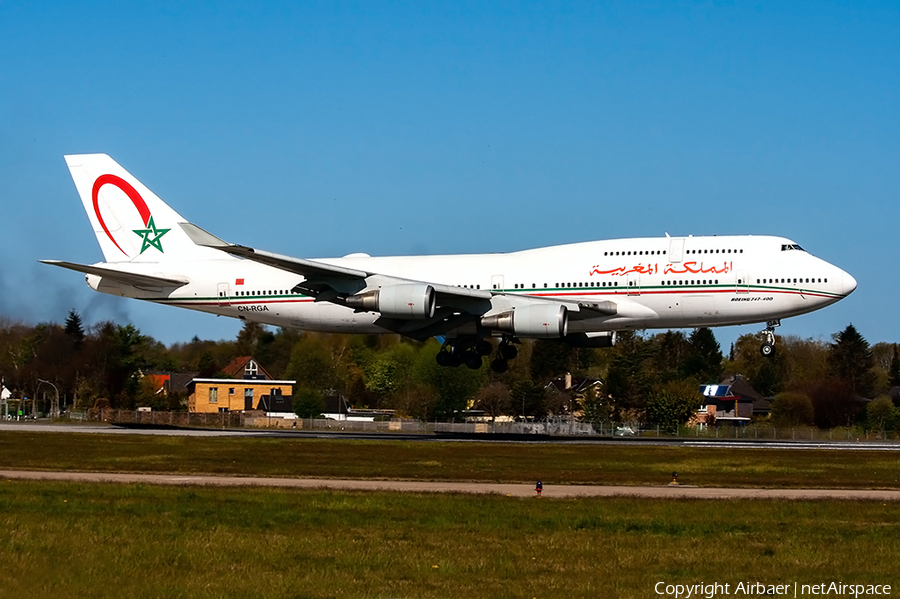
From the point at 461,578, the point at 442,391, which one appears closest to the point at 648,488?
the point at 461,578

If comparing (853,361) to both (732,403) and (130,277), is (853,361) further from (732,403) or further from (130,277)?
(130,277)

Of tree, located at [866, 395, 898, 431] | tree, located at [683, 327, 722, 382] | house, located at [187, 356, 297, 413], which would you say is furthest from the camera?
tree, located at [683, 327, 722, 382]

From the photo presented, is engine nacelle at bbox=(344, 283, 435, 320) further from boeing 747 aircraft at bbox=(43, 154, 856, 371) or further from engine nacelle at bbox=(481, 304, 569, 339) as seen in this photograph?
engine nacelle at bbox=(481, 304, 569, 339)

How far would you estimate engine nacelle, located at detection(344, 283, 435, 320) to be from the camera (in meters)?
44.8

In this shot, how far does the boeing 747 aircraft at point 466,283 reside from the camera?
43781 mm

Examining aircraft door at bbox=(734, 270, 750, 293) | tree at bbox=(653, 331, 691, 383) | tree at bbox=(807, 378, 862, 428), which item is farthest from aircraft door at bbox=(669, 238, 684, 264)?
tree at bbox=(653, 331, 691, 383)

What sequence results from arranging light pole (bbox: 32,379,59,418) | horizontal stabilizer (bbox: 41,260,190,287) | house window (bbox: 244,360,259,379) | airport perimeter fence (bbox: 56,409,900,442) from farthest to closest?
1. house window (bbox: 244,360,259,379)
2. light pole (bbox: 32,379,59,418)
3. airport perimeter fence (bbox: 56,409,900,442)
4. horizontal stabilizer (bbox: 41,260,190,287)

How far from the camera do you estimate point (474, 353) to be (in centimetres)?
4994

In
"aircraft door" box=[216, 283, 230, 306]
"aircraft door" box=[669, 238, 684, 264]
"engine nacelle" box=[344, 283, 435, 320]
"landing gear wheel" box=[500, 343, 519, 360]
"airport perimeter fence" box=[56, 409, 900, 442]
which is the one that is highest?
"aircraft door" box=[669, 238, 684, 264]

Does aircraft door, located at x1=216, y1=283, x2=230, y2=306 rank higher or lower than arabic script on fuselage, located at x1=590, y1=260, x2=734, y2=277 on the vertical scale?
lower

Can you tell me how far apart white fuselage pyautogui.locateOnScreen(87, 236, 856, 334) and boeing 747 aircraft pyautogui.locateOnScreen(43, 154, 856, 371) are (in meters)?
0.05

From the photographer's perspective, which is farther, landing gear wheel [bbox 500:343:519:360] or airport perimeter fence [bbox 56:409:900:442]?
airport perimeter fence [bbox 56:409:900:442]

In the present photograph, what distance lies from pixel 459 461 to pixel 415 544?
17672 millimetres

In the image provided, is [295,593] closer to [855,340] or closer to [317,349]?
[317,349]
